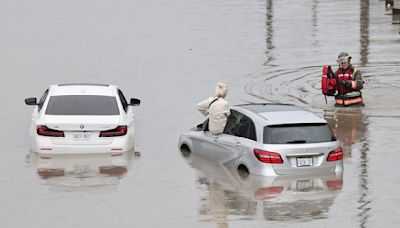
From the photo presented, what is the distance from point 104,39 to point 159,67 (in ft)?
21.9

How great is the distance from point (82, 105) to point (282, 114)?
4241 mm

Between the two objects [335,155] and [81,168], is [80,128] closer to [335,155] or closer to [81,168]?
[81,168]

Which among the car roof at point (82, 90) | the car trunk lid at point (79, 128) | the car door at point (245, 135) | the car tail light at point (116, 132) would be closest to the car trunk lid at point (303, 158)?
the car door at point (245, 135)

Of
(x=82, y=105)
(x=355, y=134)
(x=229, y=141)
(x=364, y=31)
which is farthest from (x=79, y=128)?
(x=364, y=31)

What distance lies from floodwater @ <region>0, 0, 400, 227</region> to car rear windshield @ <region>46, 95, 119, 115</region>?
930 mm

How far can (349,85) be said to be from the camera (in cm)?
2514

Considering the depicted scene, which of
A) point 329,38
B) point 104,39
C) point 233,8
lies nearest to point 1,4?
point 233,8

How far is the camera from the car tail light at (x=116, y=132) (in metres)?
20.5

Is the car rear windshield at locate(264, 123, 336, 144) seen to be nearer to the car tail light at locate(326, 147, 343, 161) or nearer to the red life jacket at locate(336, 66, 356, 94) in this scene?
the car tail light at locate(326, 147, 343, 161)

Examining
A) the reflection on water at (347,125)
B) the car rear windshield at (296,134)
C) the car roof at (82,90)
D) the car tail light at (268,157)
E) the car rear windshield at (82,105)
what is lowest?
the reflection on water at (347,125)

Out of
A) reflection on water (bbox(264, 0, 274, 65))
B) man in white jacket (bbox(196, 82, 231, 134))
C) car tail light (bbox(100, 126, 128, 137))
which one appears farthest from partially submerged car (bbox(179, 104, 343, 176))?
reflection on water (bbox(264, 0, 274, 65))

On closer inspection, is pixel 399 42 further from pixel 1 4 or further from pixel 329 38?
pixel 1 4

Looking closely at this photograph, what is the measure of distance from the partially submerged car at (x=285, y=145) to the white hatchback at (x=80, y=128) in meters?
2.47

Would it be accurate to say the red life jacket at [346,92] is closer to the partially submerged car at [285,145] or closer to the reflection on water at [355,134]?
the reflection on water at [355,134]
